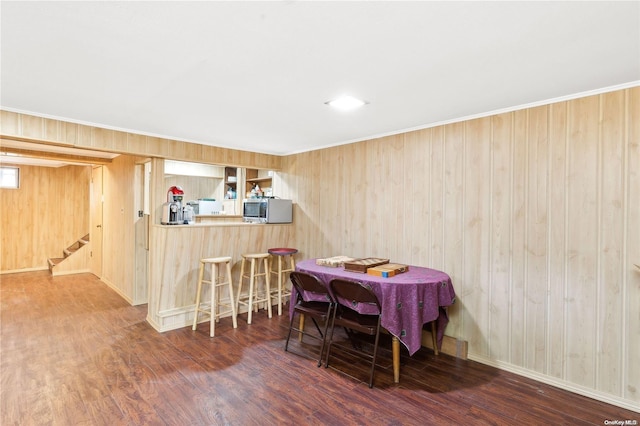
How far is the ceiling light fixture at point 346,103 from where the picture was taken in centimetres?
264

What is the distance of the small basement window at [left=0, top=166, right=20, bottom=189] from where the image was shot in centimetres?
659

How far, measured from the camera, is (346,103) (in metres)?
2.73

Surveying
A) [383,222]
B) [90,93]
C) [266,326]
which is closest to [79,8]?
[90,93]

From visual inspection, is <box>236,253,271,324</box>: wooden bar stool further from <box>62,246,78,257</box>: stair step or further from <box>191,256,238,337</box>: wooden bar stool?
<box>62,246,78,257</box>: stair step

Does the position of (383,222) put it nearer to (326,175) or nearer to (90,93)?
(326,175)

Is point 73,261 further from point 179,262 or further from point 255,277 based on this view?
point 255,277

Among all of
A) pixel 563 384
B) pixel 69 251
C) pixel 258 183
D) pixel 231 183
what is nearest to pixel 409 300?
pixel 563 384

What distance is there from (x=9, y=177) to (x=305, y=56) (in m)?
7.86

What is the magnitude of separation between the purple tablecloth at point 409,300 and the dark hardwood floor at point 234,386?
1.45 feet

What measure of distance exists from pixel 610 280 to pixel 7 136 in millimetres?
5121

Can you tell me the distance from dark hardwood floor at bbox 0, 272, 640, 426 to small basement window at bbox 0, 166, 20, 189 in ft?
14.4

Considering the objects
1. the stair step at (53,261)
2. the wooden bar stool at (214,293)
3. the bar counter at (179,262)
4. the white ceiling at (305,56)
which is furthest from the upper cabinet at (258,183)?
the stair step at (53,261)

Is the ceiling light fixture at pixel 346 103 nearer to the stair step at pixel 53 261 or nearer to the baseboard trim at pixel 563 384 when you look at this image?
the baseboard trim at pixel 563 384

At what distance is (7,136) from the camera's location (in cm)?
295
